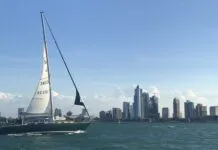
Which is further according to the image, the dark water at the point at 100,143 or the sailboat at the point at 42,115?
the sailboat at the point at 42,115

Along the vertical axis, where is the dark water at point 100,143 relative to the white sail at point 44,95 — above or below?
below

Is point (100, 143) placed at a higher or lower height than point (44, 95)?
lower

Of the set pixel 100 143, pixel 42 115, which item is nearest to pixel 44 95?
pixel 42 115

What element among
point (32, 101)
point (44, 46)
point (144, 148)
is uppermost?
point (44, 46)

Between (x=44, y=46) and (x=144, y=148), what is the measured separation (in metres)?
40.2

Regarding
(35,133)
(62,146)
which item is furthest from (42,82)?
(62,146)

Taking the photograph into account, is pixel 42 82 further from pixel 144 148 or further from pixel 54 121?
pixel 144 148

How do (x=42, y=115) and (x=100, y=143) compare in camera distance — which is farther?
(x=42, y=115)

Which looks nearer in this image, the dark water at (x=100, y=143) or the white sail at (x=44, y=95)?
the dark water at (x=100, y=143)

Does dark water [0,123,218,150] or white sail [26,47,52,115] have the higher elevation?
white sail [26,47,52,115]

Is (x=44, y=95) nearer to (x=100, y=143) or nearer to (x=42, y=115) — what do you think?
(x=42, y=115)

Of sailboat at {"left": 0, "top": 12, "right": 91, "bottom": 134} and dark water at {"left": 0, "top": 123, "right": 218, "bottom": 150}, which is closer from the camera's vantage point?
dark water at {"left": 0, "top": 123, "right": 218, "bottom": 150}

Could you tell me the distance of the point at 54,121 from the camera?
95250 mm

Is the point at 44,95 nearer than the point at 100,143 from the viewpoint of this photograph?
No
